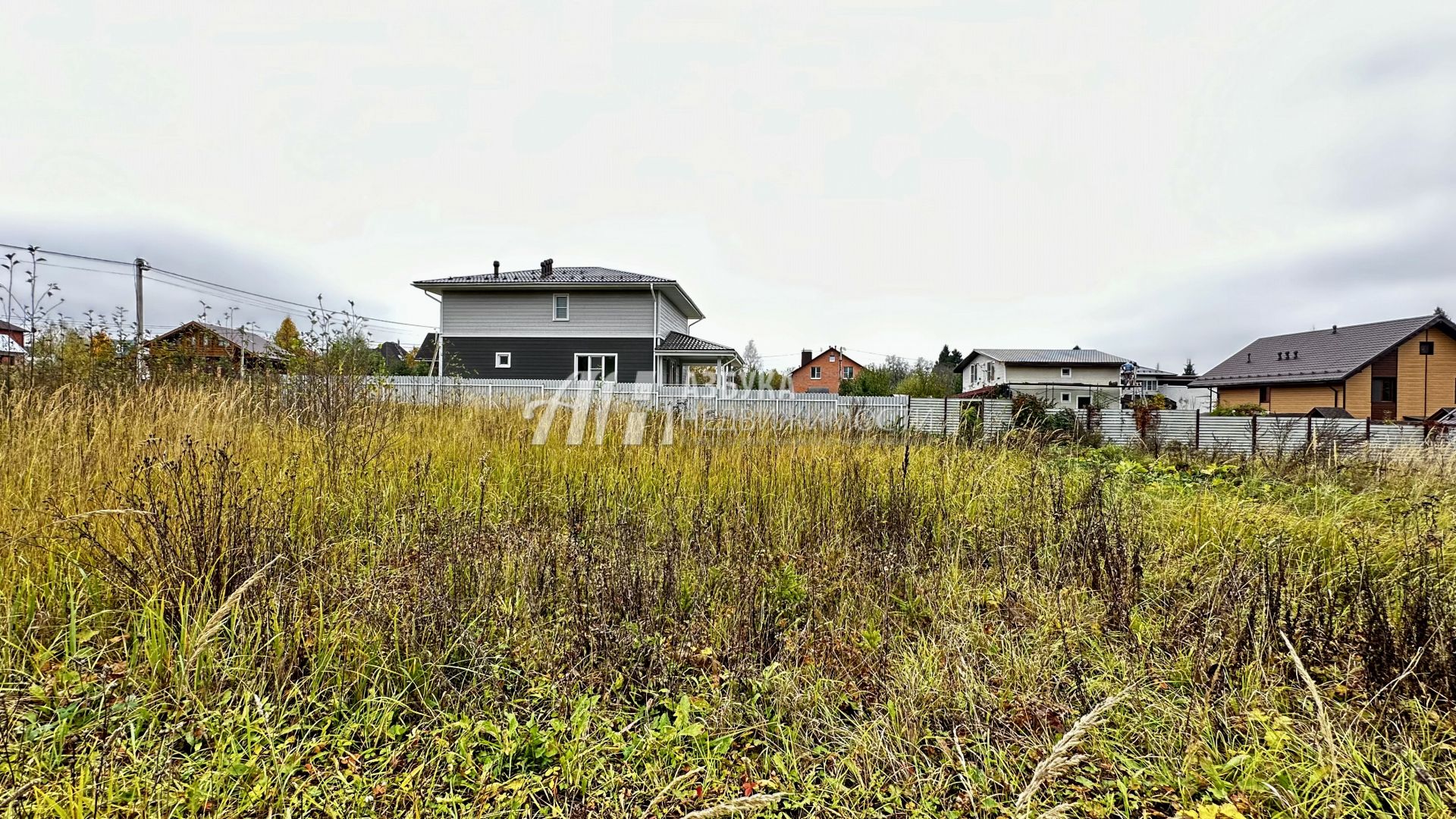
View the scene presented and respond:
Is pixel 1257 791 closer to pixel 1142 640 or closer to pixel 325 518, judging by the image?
pixel 1142 640

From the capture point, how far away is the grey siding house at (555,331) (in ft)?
61.7

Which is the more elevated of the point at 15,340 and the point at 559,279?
the point at 559,279

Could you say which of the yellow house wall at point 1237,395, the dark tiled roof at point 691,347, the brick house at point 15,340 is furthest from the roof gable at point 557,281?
the yellow house wall at point 1237,395

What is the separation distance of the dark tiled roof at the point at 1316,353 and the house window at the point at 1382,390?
1363 millimetres

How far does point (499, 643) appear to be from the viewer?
189 cm

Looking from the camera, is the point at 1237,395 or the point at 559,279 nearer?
the point at 559,279

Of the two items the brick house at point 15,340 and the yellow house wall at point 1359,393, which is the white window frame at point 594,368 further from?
the yellow house wall at point 1359,393

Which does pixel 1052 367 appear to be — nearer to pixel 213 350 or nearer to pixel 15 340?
pixel 213 350

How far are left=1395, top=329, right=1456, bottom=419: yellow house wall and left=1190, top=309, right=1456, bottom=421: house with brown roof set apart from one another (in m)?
0.04

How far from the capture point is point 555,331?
19172 millimetres

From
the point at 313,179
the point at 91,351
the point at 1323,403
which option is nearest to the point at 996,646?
the point at 91,351

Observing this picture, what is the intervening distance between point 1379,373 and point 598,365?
35.7m

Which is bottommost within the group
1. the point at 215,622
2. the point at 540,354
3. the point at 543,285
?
the point at 215,622

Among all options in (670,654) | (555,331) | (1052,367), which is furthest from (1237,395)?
(670,654)
